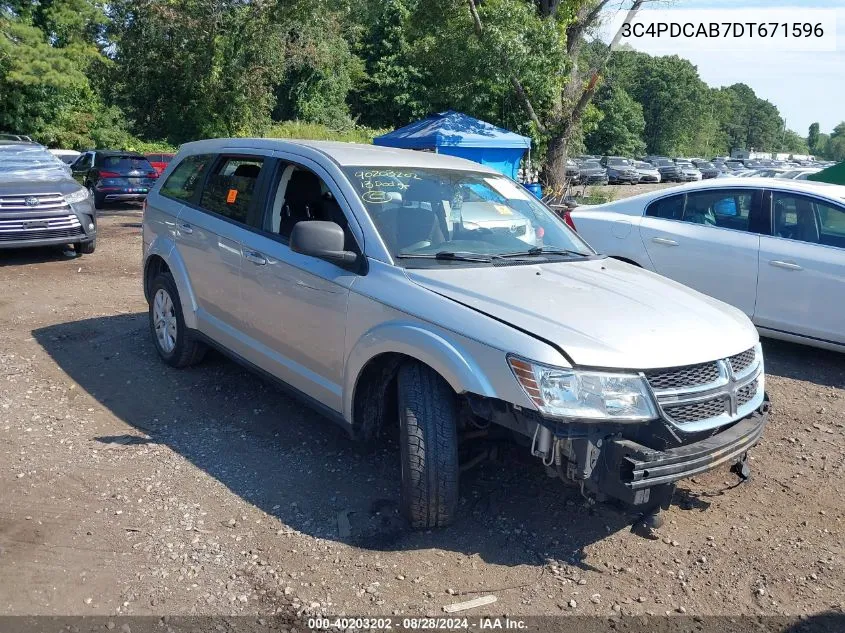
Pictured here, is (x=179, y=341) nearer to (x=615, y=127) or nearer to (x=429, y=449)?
(x=429, y=449)

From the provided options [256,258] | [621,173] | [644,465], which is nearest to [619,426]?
[644,465]

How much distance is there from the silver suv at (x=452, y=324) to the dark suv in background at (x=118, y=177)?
15283 millimetres

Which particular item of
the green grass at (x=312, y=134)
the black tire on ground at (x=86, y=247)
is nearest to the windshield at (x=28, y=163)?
the black tire on ground at (x=86, y=247)

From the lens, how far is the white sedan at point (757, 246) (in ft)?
21.5

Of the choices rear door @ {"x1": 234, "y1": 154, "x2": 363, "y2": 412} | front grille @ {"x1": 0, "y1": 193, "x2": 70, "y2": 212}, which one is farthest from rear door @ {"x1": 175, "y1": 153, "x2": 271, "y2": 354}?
front grille @ {"x1": 0, "y1": 193, "x2": 70, "y2": 212}

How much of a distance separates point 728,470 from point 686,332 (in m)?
1.29

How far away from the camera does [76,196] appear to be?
11.0 m

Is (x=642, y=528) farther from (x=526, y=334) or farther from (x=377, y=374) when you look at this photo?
(x=377, y=374)

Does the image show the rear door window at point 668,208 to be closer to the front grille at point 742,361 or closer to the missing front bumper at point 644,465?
the front grille at point 742,361

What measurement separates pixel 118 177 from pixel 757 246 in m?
16.8

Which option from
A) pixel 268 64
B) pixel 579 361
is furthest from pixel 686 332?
pixel 268 64

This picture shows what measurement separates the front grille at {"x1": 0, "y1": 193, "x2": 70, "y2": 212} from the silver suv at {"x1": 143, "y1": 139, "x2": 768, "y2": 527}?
571cm

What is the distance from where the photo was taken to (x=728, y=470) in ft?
15.0

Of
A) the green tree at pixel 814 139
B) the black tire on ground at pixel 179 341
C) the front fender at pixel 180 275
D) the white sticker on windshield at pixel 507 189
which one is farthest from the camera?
the green tree at pixel 814 139
